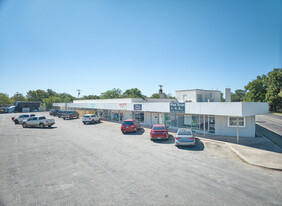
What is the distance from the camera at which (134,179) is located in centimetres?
Answer: 649

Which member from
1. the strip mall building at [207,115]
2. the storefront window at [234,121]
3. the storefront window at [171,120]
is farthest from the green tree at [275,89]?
the storefront window at [171,120]

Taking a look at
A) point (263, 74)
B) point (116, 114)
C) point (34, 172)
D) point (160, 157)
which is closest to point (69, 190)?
point (34, 172)

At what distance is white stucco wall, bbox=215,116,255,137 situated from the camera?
1409 cm

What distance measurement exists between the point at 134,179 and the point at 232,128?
12.8 meters

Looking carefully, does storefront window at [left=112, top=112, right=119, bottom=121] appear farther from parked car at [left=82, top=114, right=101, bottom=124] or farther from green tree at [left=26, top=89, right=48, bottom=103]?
green tree at [left=26, top=89, right=48, bottom=103]

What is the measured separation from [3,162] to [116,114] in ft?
69.5

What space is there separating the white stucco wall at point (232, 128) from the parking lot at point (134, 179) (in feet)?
16.8

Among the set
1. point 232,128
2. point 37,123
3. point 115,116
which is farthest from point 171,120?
point 37,123

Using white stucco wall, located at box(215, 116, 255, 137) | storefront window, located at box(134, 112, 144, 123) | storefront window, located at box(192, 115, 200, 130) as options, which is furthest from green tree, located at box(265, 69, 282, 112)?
storefront window, located at box(134, 112, 144, 123)

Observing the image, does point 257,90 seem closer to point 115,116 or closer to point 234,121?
point 234,121

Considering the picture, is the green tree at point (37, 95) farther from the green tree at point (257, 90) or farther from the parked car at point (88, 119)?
the green tree at point (257, 90)

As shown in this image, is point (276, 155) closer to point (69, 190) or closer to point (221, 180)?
point (221, 180)

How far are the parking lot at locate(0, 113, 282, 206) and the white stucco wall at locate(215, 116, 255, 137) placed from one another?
5.13m

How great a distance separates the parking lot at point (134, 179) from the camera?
5087mm
